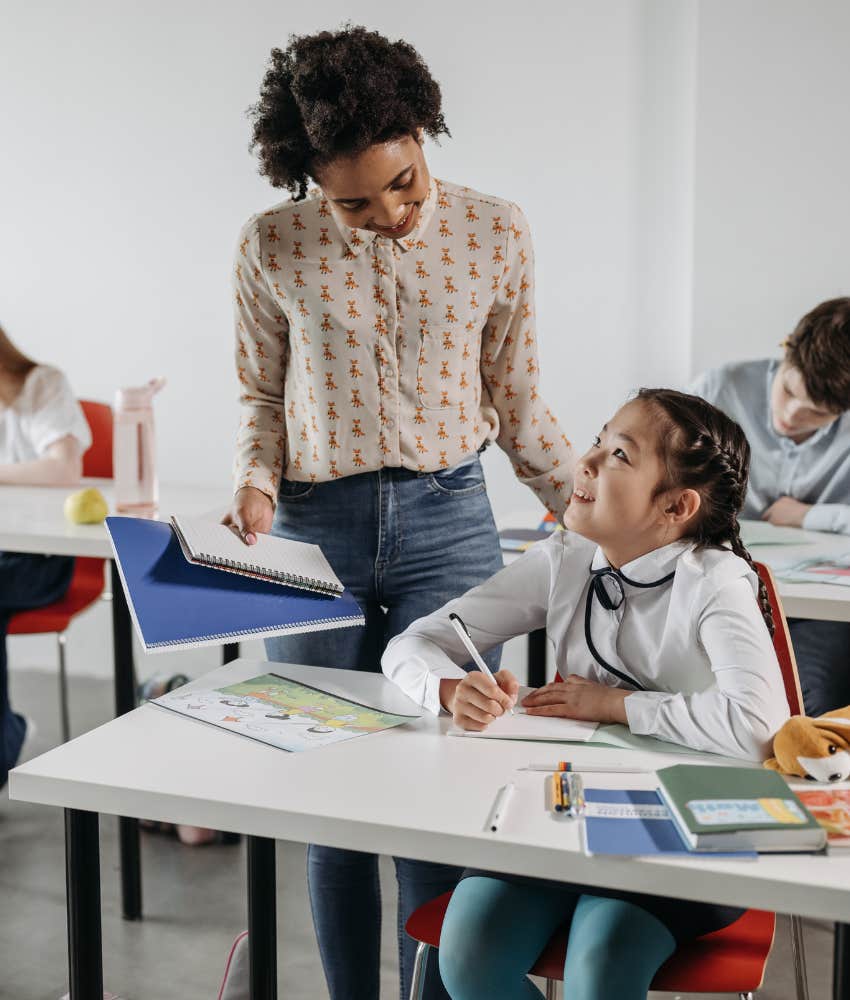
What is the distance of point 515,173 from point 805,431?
1166mm

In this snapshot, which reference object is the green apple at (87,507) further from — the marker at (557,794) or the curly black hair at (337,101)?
the marker at (557,794)

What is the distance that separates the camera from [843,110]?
2961 millimetres

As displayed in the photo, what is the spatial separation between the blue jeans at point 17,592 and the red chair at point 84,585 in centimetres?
4

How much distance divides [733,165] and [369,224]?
1867 millimetres

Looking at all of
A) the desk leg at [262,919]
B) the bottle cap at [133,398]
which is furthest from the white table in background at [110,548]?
the desk leg at [262,919]

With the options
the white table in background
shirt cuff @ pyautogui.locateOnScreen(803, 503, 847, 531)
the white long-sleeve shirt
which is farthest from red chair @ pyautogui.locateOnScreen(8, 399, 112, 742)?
shirt cuff @ pyautogui.locateOnScreen(803, 503, 847, 531)

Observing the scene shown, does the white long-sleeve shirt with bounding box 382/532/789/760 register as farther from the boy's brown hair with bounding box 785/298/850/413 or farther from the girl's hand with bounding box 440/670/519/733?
the boy's brown hair with bounding box 785/298/850/413

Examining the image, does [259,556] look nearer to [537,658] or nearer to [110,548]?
[110,548]

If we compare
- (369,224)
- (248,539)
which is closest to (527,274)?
(369,224)

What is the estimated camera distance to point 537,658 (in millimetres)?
2307

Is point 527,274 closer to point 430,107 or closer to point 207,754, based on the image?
point 430,107

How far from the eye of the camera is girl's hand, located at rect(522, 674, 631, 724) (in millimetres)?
1314

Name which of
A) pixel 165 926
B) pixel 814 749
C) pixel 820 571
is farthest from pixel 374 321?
pixel 165 926

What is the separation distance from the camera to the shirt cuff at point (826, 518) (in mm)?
2357
